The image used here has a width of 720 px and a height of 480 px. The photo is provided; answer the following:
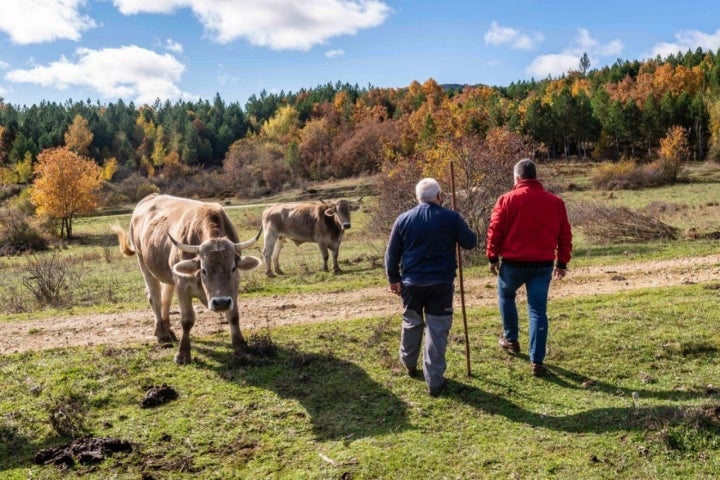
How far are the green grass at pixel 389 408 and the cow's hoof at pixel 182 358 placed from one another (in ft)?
0.51

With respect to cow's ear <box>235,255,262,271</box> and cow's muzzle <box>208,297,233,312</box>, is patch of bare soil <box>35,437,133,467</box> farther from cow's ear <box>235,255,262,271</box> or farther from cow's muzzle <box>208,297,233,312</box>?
cow's ear <box>235,255,262,271</box>

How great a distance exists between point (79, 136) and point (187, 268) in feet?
375

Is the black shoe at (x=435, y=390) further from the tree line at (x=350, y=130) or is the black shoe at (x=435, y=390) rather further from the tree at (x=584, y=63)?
the tree at (x=584, y=63)

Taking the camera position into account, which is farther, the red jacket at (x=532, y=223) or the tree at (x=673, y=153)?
the tree at (x=673, y=153)

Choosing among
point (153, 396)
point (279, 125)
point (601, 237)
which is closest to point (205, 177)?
point (279, 125)

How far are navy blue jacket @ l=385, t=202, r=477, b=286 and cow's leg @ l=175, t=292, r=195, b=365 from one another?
3.43m

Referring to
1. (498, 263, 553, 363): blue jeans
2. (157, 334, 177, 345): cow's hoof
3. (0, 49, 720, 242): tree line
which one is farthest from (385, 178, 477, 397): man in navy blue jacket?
(0, 49, 720, 242): tree line

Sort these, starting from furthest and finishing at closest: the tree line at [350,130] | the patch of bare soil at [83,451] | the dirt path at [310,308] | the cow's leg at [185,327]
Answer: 1. the tree line at [350,130]
2. the dirt path at [310,308]
3. the cow's leg at [185,327]
4. the patch of bare soil at [83,451]

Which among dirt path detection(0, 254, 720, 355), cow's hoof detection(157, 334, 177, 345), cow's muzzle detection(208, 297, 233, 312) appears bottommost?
dirt path detection(0, 254, 720, 355)

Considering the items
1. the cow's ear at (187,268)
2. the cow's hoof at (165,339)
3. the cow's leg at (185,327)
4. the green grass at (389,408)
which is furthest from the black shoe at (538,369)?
the cow's hoof at (165,339)

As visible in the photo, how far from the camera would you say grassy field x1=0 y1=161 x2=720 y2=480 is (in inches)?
212

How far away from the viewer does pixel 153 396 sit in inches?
275

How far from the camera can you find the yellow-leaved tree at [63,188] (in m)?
46.3

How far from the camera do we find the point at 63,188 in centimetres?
4716
